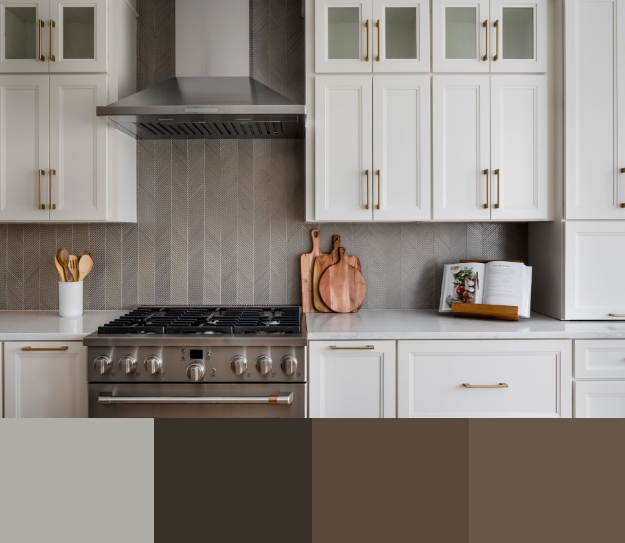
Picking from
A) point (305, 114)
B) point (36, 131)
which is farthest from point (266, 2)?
point (36, 131)

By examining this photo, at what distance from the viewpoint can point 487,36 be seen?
2430 millimetres

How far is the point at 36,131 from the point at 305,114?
4.09 ft

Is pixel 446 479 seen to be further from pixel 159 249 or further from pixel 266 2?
pixel 266 2

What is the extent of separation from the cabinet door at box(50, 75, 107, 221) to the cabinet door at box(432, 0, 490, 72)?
5.07 ft

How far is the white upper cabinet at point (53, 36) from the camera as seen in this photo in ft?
7.96

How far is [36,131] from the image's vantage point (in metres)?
2.46

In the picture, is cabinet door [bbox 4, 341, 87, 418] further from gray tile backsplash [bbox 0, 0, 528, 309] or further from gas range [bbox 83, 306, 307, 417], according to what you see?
gray tile backsplash [bbox 0, 0, 528, 309]

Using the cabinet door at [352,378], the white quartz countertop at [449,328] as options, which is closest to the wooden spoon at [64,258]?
the white quartz countertop at [449,328]

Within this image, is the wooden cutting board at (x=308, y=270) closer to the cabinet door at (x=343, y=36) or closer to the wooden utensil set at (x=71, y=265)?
the cabinet door at (x=343, y=36)

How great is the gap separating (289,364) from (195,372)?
0.37m

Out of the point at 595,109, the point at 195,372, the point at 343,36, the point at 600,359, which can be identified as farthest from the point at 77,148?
the point at 600,359

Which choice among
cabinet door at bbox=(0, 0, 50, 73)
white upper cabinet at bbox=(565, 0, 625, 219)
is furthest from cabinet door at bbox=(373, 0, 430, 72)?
cabinet door at bbox=(0, 0, 50, 73)

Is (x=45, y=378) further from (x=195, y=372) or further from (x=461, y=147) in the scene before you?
(x=461, y=147)

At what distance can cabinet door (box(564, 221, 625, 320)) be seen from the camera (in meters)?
2.38
